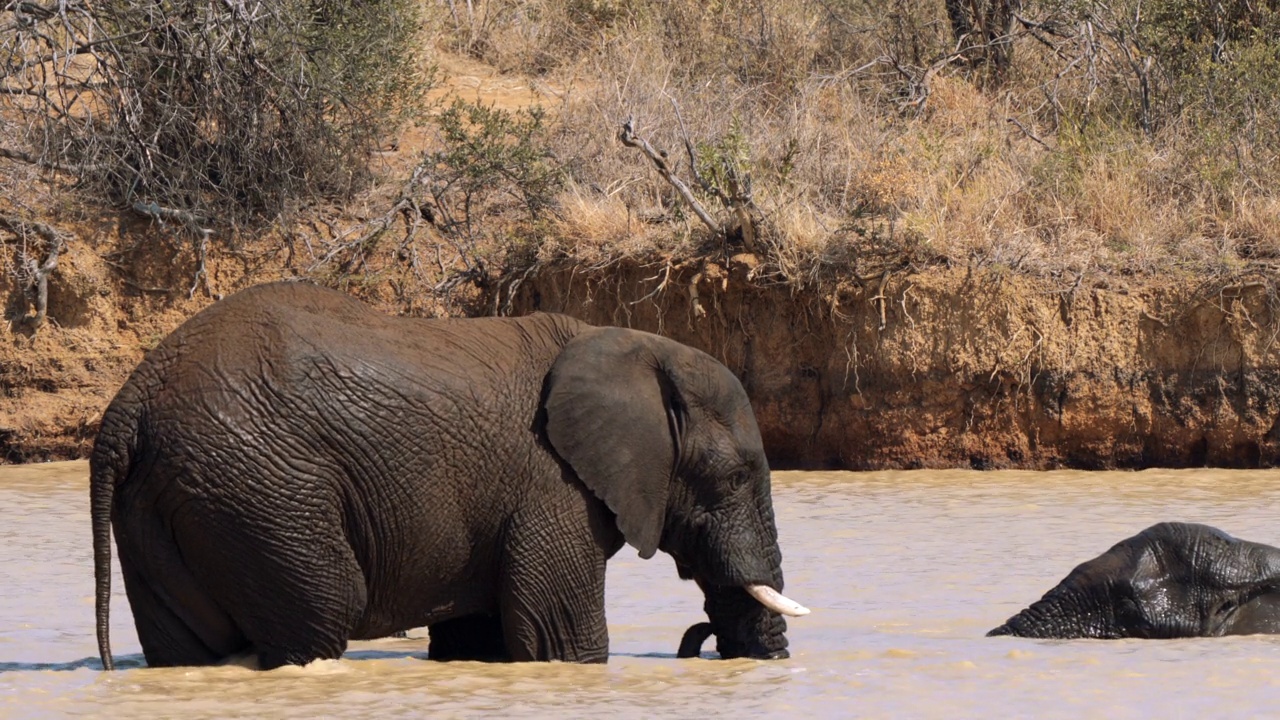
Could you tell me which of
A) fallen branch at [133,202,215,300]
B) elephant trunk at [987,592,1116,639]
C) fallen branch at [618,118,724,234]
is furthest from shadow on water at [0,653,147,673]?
fallen branch at [133,202,215,300]

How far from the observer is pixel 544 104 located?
19.0 metres

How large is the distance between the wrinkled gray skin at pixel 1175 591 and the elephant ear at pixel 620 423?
1.86 metres

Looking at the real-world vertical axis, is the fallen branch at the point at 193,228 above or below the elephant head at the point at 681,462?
above

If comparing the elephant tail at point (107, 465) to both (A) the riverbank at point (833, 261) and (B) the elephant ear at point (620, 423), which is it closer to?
(B) the elephant ear at point (620, 423)

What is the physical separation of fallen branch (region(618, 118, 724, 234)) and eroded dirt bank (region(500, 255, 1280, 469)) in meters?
0.89

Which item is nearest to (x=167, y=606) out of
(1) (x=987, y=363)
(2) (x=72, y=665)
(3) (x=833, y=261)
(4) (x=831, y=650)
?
(2) (x=72, y=665)

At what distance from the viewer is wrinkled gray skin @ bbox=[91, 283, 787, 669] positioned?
21.3ft

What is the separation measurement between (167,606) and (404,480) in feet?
3.13

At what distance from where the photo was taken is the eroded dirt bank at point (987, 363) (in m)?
13.9

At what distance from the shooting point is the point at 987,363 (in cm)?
1400

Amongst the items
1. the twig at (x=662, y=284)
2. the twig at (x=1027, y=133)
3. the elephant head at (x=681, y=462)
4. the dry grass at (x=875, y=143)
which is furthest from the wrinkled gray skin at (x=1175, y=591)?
the twig at (x=1027, y=133)

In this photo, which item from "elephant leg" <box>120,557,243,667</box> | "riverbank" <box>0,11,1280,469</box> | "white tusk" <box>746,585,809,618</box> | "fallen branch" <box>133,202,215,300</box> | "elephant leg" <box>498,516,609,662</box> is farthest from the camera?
"fallen branch" <box>133,202,215,300</box>

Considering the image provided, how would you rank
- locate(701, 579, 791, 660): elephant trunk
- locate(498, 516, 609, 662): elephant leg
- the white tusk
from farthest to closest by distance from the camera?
locate(701, 579, 791, 660): elephant trunk, the white tusk, locate(498, 516, 609, 662): elephant leg

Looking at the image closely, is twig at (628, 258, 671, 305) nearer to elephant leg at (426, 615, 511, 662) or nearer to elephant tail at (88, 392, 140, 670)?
elephant leg at (426, 615, 511, 662)
